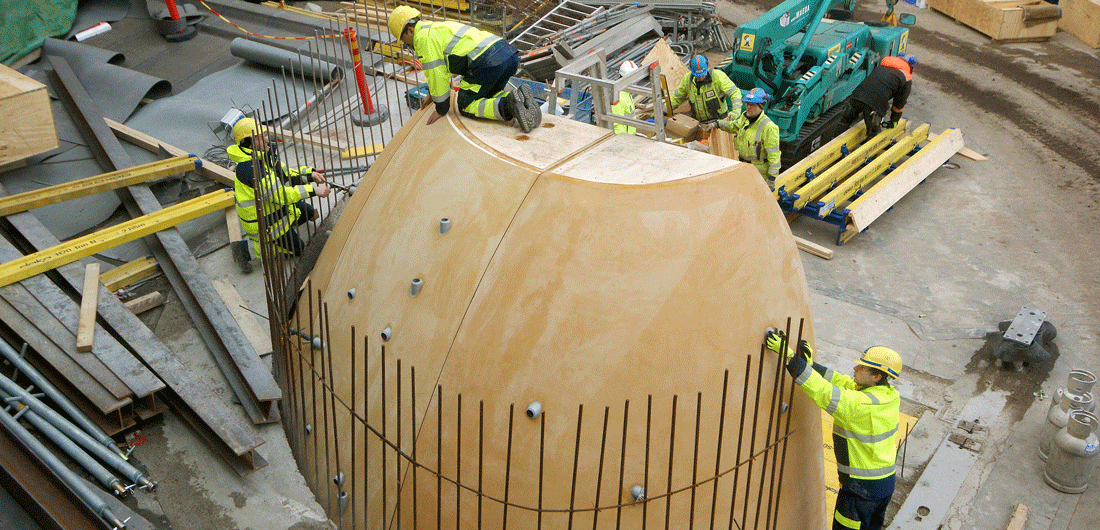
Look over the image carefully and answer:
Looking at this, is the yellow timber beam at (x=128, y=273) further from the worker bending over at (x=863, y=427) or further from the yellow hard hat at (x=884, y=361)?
the yellow hard hat at (x=884, y=361)

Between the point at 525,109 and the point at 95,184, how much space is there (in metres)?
7.34

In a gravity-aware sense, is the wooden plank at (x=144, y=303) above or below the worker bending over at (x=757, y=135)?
below

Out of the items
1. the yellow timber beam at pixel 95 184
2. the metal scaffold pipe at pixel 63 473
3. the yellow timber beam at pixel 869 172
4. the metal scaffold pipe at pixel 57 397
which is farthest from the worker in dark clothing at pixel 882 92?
the metal scaffold pipe at pixel 63 473

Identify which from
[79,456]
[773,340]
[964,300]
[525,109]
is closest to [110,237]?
[79,456]

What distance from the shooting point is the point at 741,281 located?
16.2ft

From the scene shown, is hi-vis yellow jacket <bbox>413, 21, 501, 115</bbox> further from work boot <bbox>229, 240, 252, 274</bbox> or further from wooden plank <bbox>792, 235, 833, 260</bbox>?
wooden plank <bbox>792, 235, 833, 260</bbox>

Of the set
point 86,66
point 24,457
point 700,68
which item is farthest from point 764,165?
point 86,66

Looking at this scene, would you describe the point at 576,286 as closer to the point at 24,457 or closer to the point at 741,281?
the point at 741,281

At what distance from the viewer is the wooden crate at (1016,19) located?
728 inches

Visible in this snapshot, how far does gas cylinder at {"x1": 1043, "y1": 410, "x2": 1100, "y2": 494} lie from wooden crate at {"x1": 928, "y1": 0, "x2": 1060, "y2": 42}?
1435cm

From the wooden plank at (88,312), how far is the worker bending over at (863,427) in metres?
6.72

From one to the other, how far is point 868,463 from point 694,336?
2159 mm

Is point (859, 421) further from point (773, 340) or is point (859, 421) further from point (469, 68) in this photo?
point (469, 68)

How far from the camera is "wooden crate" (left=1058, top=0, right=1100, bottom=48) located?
17953mm
